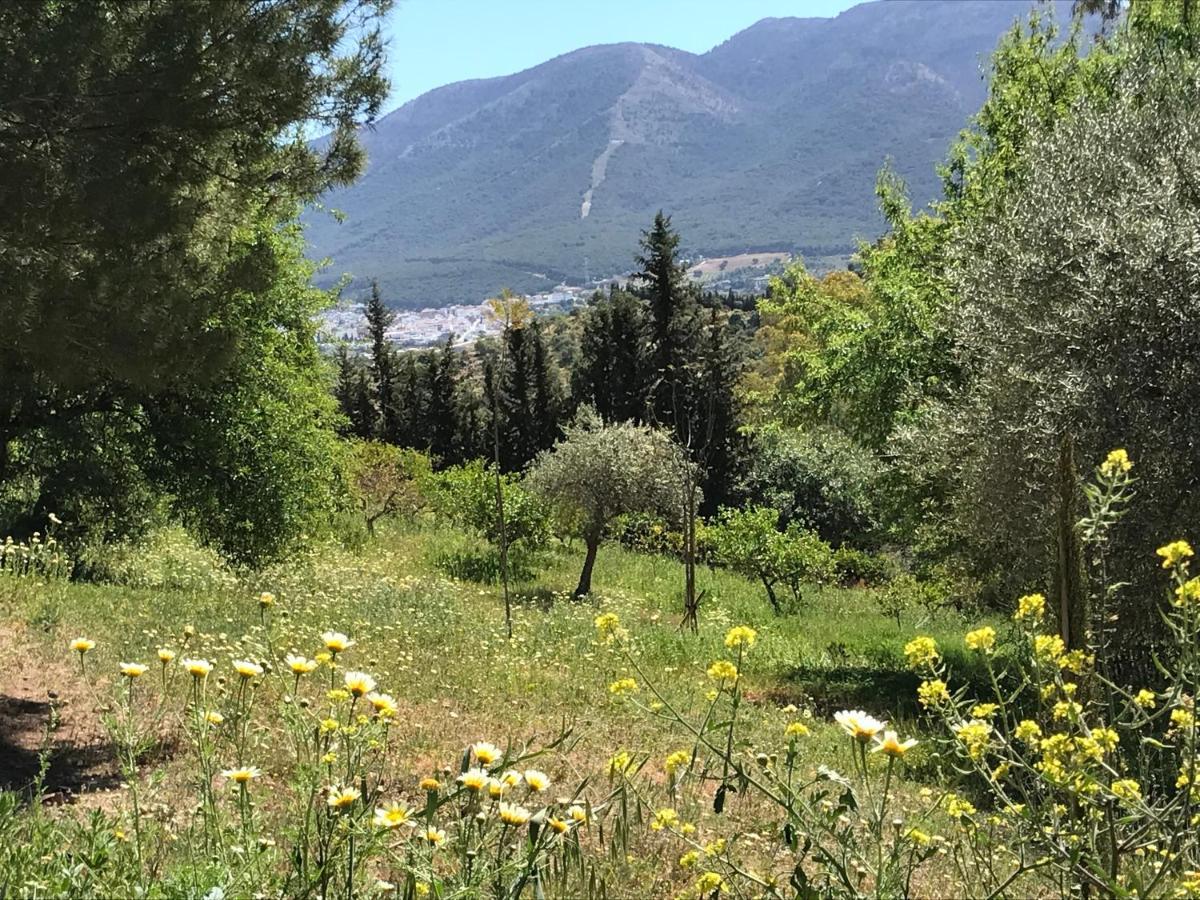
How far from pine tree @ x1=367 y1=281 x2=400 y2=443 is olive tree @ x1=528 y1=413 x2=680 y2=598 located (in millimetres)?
28826

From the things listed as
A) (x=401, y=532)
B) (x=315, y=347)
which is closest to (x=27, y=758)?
(x=315, y=347)

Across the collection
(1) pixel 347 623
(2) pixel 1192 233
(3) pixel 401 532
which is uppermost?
(2) pixel 1192 233

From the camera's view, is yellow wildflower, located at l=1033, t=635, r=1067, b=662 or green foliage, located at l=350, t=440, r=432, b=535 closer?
yellow wildflower, located at l=1033, t=635, r=1067, b=662

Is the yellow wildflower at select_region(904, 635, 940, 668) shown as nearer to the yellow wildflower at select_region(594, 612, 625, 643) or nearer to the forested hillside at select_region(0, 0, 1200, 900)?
the forested hillside at select_region(0, 0, 1200, 900)

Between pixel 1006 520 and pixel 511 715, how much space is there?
4967 millimetres

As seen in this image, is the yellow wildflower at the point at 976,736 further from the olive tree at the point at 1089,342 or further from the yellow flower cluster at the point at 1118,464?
the olive tree at the point at 1089,342

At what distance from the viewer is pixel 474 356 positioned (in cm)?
8125

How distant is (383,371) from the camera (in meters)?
49.8

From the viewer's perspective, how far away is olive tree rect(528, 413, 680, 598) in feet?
59.3

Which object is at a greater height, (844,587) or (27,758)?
(27,758)

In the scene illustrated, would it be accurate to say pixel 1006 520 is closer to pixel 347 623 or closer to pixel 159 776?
pixel 347 623

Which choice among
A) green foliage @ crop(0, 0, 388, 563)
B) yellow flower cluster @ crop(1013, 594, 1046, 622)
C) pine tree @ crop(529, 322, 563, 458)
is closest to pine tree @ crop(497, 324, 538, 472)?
pine tree @ crop(529, 322, 563, 458)

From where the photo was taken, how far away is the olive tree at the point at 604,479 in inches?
711

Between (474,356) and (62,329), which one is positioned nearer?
(62,329)
